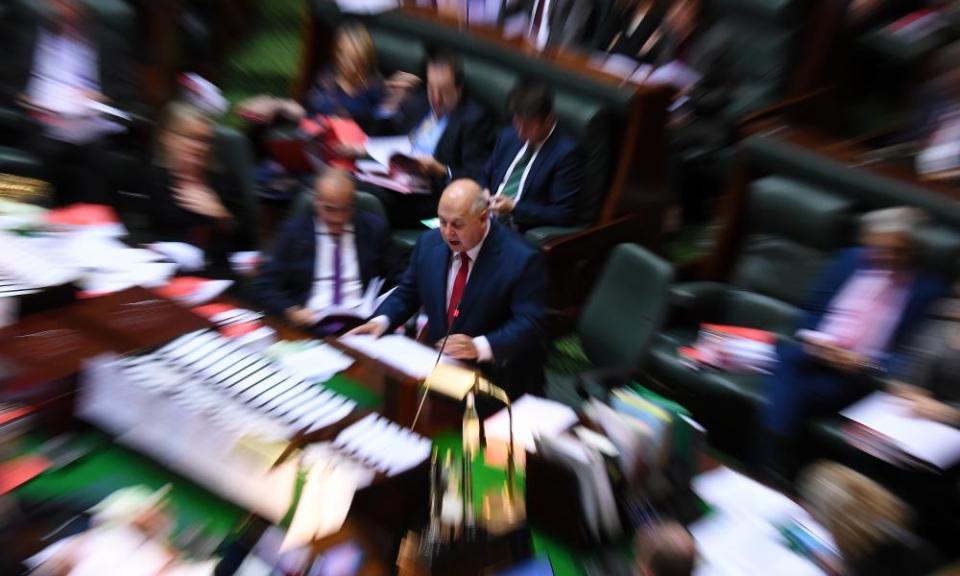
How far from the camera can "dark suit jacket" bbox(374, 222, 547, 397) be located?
8.57ft

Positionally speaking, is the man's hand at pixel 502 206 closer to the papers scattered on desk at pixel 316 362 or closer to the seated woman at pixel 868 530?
the papers scattered on desk at pixel 316 362

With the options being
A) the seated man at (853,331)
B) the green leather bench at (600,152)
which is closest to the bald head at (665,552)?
the seated man at (853,331)

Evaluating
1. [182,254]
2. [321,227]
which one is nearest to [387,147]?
[321,227]

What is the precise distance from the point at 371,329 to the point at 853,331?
150cm

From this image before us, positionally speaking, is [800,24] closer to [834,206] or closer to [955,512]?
[834,206]

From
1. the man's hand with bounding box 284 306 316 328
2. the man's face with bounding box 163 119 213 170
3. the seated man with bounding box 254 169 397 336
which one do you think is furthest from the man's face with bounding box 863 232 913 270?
the man's face with bounding box 163 119 213 170

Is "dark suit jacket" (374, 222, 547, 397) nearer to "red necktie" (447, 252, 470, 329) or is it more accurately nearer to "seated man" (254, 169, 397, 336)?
"red necktie" (447, 252, 470, 329)

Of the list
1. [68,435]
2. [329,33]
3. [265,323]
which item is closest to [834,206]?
[265,323]

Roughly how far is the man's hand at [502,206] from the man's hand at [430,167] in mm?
351

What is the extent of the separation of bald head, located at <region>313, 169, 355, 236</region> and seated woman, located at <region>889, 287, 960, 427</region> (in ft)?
5.91

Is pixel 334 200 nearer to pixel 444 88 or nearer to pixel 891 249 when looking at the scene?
pixel 444 88

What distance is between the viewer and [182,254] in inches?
114

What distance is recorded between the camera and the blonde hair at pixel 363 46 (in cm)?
441

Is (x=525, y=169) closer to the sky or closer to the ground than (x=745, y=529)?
closer to the sky
